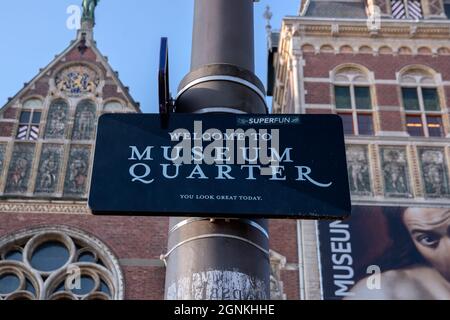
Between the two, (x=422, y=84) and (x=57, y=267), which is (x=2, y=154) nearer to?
(x=57, y=267)

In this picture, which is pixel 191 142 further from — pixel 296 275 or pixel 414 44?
pixel 414 44

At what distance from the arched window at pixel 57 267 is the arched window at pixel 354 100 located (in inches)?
271

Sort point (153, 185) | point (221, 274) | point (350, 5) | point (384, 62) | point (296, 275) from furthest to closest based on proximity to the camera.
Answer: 1. point (350, 5)
2. point (384, 62)
3. point (296, 275)
4. point (153, 185)
5. point (221, 274)

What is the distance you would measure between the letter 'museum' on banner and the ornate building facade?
2cm

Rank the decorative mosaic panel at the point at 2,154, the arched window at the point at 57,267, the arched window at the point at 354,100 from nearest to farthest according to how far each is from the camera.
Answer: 1. the arched window at the point at 57,267
2. the decorative mosaic panel at the point at 2,154
3. the arched window at the point at 354,100

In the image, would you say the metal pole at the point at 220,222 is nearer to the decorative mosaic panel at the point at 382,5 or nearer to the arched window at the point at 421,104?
the arched window at the point at 421,104

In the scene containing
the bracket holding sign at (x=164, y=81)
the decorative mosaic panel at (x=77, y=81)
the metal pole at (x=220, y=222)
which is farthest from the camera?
the decorative mosaic panel at (x=77, y=81)

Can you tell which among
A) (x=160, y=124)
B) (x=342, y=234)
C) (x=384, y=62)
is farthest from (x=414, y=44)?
(x=160, y=124)

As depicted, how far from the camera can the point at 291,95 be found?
18.6 metres

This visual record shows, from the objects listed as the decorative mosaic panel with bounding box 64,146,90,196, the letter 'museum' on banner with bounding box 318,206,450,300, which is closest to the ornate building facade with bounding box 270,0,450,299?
the letter 'museum' on banner with bounding box 318,206,450,300

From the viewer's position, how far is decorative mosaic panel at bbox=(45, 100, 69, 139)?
17.0m

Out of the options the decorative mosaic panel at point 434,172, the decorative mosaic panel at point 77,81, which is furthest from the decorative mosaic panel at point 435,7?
the decorative mosaic panel at point 77,81

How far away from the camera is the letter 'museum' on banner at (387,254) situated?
13789 mm
